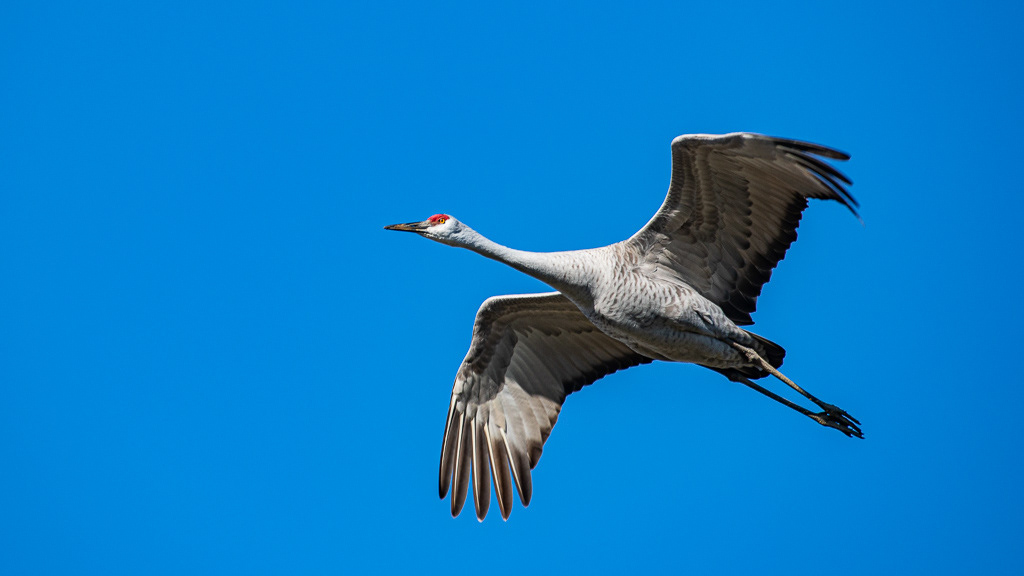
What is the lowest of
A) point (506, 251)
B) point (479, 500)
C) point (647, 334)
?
point (479, 500)

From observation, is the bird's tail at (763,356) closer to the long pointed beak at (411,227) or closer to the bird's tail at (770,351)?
the bird's tail at (770,351)

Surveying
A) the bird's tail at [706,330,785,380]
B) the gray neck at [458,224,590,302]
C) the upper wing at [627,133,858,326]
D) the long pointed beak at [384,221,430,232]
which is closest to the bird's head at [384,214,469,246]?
the long pointed beak at [384,221,430,232]

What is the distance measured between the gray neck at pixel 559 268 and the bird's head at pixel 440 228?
26.4 inches

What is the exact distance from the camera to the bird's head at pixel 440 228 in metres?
12.5

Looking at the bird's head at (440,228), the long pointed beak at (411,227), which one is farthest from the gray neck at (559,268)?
the long pointed beak at (411,227)

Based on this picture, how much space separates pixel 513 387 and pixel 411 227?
2738 millimetres

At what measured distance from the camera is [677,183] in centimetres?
1170

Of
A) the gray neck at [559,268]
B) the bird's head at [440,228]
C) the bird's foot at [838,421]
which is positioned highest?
the bird's head at [440,228]

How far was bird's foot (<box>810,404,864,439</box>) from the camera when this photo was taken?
13.3 m

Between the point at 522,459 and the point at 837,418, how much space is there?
410 cm

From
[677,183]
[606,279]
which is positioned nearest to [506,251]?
[606,279]

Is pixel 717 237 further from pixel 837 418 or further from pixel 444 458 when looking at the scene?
pixel 444 458

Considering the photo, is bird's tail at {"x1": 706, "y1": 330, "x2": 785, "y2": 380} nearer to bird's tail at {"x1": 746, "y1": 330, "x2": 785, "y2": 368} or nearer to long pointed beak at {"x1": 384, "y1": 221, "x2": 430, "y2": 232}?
bird's tail at {"x1": 746, "y1": 330, "x2": 785, "y2": 368}

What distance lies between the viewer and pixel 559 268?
11.7 metres
